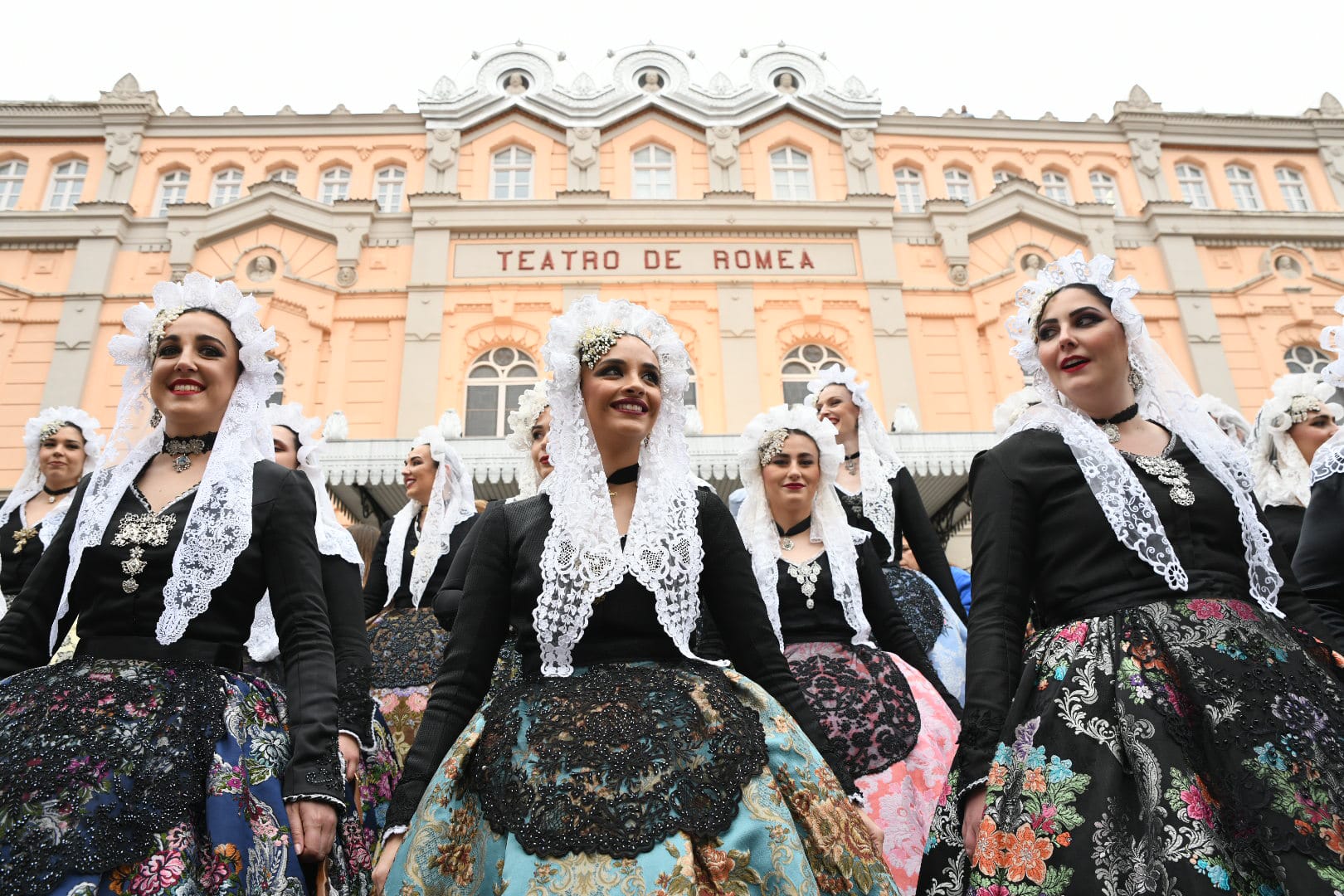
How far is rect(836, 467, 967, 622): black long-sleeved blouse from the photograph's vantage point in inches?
176

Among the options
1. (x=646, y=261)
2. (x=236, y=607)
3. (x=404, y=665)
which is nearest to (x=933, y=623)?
(x=404, y=665)

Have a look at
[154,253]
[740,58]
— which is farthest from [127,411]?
[740,58]

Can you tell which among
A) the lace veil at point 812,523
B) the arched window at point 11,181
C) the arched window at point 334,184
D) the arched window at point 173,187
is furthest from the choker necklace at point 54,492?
the arched window at point 11,181

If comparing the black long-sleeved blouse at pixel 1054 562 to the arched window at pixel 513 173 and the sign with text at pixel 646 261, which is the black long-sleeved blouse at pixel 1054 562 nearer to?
the sign with text at pixel 646 261

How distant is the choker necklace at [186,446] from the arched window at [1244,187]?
69.3ft

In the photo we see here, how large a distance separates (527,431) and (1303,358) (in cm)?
1715

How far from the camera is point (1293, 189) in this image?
61.0ft

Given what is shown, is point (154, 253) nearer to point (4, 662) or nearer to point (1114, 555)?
point (4, 662)

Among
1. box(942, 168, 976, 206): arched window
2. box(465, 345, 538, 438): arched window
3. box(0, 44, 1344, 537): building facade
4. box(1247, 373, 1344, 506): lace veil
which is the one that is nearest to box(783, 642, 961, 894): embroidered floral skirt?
box(1247, 373, 1344, 506): lace veil

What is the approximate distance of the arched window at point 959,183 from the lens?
1805cm

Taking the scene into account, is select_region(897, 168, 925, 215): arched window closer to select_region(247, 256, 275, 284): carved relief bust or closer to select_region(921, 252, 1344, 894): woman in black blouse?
select_region(247, 256, 275, 284): carved relief bust

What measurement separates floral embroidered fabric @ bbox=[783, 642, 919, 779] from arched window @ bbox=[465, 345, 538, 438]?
12244 millimetres

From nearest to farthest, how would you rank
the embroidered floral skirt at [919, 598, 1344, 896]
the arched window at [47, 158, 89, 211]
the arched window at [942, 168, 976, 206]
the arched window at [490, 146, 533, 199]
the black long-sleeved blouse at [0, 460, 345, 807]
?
the embroidered floral skirt at [919, 598, 1344, 896] < the black long-sleeved blouse at [0, 460, 345, 807] < the arched window at [47, 158, 89, 211] < the arched window at [490, 146, 533, 199] < the arched window at [942, 168, 976, 206]

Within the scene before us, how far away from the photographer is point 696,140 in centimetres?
1823
